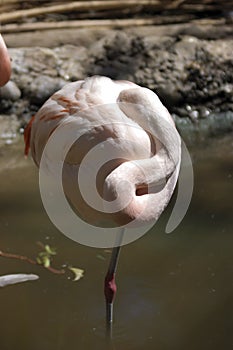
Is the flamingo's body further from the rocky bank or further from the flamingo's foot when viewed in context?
the rocky bank

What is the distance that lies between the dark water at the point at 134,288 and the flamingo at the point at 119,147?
0.49 ft

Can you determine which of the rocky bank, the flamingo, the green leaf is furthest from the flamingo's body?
the rocky bank

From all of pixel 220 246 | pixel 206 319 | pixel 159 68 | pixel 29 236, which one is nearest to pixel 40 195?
pixel 29 236

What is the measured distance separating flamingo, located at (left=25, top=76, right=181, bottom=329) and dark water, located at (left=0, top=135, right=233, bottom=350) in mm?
149

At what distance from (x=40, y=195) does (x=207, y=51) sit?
216cm

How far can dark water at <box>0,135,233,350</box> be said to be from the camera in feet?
9.67

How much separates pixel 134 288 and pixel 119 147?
0.75 meters

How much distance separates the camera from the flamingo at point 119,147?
267 cm

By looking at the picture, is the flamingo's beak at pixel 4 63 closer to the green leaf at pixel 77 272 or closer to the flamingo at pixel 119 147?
the flamingo at pixel 119 147

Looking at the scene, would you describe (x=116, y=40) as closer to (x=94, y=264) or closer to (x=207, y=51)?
(x=207, y=51)

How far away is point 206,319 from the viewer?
304 cm

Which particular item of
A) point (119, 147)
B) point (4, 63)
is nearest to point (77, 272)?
point (119, 147)

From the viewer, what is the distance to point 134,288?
3.27 m

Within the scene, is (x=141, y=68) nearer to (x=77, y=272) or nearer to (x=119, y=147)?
(x=77, y=272)
